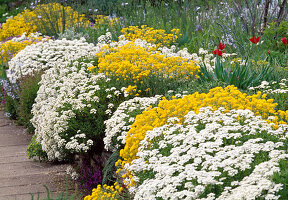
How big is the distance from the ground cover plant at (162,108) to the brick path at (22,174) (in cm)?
23

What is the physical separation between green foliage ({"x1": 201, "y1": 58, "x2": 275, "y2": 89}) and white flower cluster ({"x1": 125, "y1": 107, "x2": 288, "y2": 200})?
1671 mm

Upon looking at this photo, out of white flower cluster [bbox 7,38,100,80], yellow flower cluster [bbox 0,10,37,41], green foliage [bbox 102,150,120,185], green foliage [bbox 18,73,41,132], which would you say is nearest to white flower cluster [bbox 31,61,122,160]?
green foliage [bbox 102,150,120,185]

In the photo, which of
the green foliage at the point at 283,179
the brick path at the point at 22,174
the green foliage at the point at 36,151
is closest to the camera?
the green foliage at the point at 283,179

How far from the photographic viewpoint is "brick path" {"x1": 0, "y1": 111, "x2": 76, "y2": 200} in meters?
5.47

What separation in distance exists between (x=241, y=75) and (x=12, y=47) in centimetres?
718

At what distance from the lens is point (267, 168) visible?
268 centimetres

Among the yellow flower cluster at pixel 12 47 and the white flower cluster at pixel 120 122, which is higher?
the white flower cluster at pixel 120 122

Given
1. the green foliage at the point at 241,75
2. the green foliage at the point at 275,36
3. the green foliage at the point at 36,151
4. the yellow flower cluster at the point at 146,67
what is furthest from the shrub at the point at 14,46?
the green foliage at the point at 241,75

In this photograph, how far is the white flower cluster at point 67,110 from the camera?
552cm

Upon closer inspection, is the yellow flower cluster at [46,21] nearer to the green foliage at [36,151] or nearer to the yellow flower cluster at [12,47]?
the yellow flower cluster at [12,47]

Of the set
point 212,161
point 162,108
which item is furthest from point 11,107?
point 212,161

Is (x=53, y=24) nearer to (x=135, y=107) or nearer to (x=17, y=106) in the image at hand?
(x=17, y=106)

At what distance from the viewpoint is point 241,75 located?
5.49 m

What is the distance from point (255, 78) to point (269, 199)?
333 centimetres
